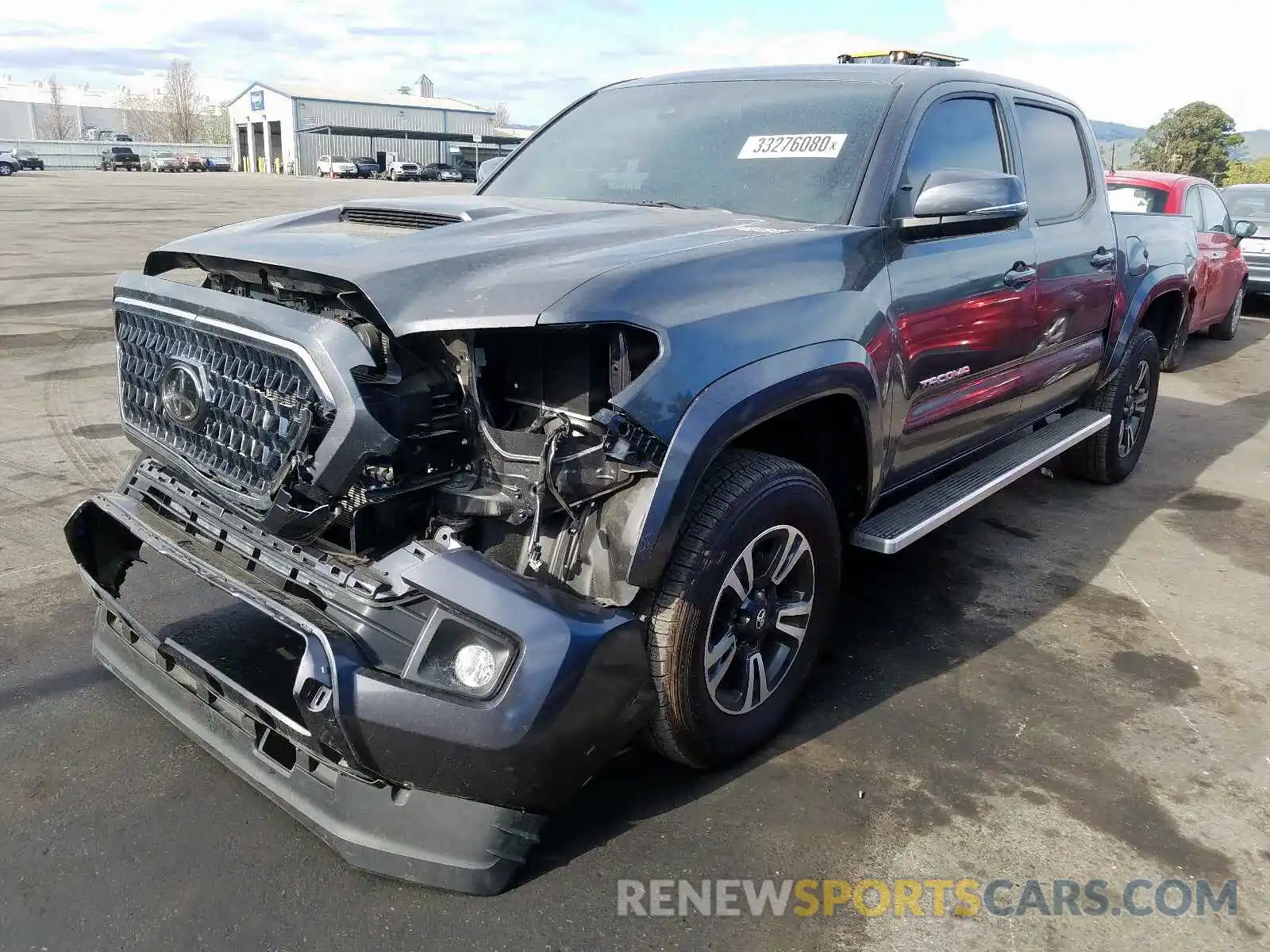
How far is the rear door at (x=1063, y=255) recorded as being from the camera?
425 cm

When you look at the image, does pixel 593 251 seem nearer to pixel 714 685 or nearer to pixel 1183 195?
pixel 714 685

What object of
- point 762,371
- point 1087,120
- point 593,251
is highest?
point 1087,120

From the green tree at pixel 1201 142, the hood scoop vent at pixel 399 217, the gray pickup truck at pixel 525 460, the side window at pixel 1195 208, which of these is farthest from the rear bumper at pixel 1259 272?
the green tree at pixel 1201 142

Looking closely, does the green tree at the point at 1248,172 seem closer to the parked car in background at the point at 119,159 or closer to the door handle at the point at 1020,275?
the door handle at the point at 1020,275

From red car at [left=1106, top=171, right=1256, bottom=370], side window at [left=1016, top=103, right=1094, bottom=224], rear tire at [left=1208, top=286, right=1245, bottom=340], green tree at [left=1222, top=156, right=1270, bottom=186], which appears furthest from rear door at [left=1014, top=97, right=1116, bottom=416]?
green tree at [left=1222, top=156, right=1270, bottom=186]

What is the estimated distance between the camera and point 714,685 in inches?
106

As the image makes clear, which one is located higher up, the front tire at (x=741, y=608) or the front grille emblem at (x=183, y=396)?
the front grille emblem at (x=183, y=396)

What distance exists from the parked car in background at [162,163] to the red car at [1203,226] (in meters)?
73.1

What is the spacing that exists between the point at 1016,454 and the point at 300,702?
332 centimetres

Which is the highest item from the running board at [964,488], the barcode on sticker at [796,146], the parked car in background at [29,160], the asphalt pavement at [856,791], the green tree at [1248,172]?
the green tree at [1248,172]

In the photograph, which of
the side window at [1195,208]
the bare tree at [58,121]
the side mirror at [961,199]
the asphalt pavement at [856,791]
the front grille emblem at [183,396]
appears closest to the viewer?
the asphalt pavement at [856,791]

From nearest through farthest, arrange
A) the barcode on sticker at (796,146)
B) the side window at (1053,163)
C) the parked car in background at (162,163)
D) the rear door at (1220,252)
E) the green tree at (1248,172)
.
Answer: the barcode on sticker at (796,146) < the side window at (1053,163) < the rear door at (1220,252) < the green tree at (1248,172) < the parked car in background at (162,163)

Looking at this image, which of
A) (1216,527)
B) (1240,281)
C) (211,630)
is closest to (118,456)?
(211,630)

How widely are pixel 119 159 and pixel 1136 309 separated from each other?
79.6 m
